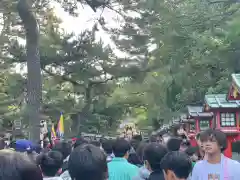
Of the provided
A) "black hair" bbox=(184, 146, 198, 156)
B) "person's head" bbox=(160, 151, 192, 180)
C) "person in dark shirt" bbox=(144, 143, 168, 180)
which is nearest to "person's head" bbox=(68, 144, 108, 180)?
"person's head" bbox=(160, 151, 192, 180)

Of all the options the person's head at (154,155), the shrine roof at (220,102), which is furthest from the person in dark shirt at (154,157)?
the shrine roof at (220,102)

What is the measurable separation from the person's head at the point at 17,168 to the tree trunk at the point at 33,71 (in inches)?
575

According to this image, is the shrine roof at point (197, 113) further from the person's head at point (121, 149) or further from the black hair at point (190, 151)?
the person's head at point (121, 149)

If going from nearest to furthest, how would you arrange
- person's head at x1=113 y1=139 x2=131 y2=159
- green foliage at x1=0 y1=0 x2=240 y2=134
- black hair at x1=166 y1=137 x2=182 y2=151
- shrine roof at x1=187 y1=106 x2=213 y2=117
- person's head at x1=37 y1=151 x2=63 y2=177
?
1. person's head at x1=37 y1=151 x2=63 y2=177
2. person's head at x1=113 y1=139 x2=131 y2=159
3. black hair at x1=166 y1=137 x2=182 y2=151
4. shrine roof at x1=187 y1=106 x2=213 y2=117
5. green foliage at x1=0 y1=0 x2=240 y2=134

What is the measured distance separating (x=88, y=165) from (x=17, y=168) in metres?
0.58

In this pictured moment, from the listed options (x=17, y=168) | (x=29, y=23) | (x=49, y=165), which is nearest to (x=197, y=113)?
(x=49, y=165)

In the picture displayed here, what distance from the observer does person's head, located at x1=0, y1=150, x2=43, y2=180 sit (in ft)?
6.66

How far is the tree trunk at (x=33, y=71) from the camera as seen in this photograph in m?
16.5

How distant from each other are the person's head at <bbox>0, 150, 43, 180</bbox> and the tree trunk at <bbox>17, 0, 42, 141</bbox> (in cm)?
1460

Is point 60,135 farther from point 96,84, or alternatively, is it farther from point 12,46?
point 96,84

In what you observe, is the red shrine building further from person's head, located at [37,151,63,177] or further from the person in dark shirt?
person's head, located at [37,151,63,177]

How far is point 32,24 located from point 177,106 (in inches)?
338

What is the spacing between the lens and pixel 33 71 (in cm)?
1695

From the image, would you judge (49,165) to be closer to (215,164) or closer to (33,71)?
(215,164)
